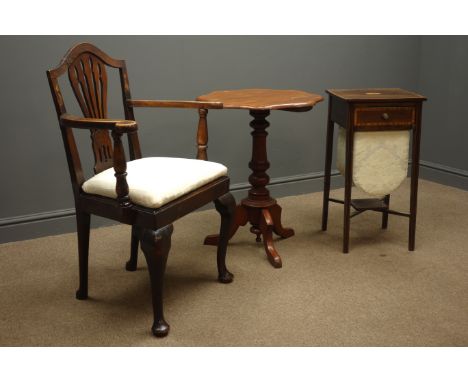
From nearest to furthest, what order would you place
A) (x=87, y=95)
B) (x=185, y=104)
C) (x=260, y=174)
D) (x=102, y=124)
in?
1. (x=102, y=124)
2. (x=87, y=95)
3. (x=185, y=104)
4. (x=260, y=174)

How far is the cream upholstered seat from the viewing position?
82.7 inches

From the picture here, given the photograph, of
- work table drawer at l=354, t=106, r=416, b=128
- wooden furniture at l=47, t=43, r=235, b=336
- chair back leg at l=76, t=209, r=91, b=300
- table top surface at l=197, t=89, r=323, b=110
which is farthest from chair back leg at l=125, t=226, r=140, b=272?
work table drawer at l=354, t=106, r=416, b=128

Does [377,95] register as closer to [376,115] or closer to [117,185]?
[376,115]

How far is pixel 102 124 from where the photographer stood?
80.4 inches

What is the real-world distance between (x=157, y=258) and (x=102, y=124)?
547mm

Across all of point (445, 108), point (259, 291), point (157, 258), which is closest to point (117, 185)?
point (157, 258)

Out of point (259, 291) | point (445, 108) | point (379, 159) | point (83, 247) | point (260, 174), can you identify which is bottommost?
point (259, 291)

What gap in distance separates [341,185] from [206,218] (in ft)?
3.98

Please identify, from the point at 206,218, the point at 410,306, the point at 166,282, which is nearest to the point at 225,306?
the point at 166,282

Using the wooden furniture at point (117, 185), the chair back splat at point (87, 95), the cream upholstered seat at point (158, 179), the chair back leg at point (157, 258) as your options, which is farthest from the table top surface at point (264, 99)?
the chair back leg at point (157, 258)

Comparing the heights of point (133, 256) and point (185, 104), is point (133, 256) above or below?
below

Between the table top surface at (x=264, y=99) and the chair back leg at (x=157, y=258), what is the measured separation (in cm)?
74

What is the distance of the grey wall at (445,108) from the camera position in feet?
13.3

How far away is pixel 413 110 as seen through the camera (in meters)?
2.82
